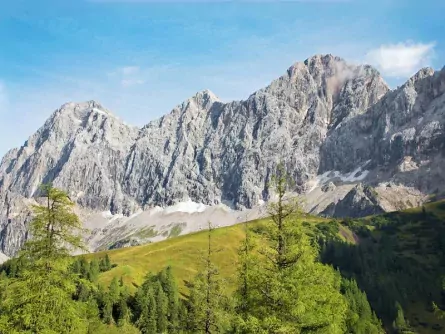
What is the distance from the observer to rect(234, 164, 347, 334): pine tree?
2409cm

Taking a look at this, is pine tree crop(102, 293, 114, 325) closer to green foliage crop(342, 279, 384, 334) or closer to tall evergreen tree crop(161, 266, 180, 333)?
tall evergreen tree crop(161, 266, 180, 333)

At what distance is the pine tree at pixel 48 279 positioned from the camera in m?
24.6

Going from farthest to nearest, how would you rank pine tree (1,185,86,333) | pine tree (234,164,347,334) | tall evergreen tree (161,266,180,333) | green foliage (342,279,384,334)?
tall evergreen tree (161,266,180,333) → green foliage (342,279,384,334) → pine tree (1,185,86,333) → pine tree (234,164,347,334)

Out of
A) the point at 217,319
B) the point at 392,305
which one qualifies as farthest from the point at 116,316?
the point at 392,305

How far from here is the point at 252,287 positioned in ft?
85.4

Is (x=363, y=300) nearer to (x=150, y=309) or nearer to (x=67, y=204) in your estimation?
(x=150, y=309)

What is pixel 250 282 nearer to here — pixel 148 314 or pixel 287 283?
pixel 287 283

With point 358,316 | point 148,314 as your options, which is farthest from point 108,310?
point 358,316

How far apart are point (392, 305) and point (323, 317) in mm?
182368

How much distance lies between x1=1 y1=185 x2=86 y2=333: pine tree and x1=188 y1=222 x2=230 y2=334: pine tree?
14.2 metres

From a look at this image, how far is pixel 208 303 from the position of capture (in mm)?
39500

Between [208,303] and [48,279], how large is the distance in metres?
17.3

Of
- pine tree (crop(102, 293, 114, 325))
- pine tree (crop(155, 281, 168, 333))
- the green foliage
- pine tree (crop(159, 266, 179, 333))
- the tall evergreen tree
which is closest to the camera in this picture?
the green foliage

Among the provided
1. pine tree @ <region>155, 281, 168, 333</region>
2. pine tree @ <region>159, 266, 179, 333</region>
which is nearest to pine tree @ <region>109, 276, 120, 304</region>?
pine tree @ <region>155, 281, 168, 333</region>
